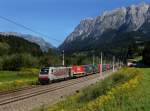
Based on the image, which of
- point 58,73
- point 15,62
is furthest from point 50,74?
point 15,62

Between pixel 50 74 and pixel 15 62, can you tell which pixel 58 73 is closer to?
pixel 50 74

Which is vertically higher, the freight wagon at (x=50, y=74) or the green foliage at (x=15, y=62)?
the green foliage at (x=15, y=62)

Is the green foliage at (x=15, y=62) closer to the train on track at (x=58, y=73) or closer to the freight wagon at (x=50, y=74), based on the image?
the train on track at (x=58, y=73)

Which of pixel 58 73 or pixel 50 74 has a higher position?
pixel 58 73

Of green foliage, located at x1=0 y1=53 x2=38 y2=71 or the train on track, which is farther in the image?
green foliage, located at x1=0 y1=53 x2=38 y2=71

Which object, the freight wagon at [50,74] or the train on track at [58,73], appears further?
the train on track at [58,73]

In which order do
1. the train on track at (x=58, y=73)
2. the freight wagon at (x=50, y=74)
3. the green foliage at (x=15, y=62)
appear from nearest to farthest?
the freight wagon at (x=50, y=74), the train on track at (x=58, y=73), the green foliage at (x=15, y=62)

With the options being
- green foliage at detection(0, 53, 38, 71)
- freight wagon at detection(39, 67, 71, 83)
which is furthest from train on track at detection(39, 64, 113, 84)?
green foliage at detection(0, 53, 38, 71)

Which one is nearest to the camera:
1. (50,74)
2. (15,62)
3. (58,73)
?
(50,74)

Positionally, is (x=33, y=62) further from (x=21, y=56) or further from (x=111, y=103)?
(x=111, y=103)

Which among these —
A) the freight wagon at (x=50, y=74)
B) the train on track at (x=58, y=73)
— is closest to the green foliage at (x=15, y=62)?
the train on track at (x=58, y=73)

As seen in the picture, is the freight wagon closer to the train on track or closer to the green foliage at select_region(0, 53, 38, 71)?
the train on track

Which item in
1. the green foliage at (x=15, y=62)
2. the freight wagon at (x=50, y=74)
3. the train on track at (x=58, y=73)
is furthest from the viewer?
the green foliage at (x=15, y=62)

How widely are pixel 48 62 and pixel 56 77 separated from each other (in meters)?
71.3
